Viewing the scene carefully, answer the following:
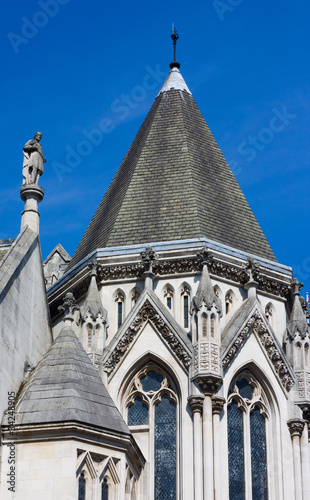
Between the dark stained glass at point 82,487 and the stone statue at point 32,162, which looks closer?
the dark stained glass at point 82,487

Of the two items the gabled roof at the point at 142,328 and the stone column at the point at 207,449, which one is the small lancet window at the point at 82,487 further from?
the gabled roof at the point at 142,328

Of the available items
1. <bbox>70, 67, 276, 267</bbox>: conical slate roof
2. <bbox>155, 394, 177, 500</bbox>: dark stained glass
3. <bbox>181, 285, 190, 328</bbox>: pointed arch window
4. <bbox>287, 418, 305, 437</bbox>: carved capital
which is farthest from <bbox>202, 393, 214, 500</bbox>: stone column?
<bbox>70, 67, 276, 267</bbox>: conical slate roof

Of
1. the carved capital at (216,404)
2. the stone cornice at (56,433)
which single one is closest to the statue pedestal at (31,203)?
the carved capital at (216,404)

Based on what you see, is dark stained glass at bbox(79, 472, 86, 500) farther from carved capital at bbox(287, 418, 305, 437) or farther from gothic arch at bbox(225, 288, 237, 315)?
gothic arch at bbox(225, 288, 237, 315)

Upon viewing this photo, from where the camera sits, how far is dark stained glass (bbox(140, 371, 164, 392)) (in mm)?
33156

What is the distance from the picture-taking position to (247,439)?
3281 cm

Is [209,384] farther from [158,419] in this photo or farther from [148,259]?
[148,259]

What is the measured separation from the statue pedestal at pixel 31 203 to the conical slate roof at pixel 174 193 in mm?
5471

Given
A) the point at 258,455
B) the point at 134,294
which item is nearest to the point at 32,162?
the point at 134,294

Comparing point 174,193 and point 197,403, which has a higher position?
point 174,193

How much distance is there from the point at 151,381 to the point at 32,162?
6.54 metres

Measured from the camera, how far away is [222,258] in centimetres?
3475

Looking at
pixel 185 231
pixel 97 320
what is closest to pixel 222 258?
pixel 185 231

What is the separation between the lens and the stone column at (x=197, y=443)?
3081 centimetres
